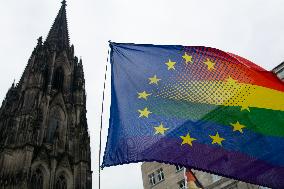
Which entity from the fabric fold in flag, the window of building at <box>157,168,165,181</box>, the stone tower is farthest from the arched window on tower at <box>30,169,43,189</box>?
the fabric fold in flag

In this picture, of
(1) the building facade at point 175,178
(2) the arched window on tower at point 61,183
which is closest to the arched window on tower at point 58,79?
(2) the arched window on tower at point 61,183

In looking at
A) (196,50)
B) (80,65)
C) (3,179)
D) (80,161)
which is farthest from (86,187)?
(196,50)

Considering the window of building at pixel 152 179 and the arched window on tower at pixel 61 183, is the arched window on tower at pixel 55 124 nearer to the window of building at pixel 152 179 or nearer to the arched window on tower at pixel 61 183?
the arched window on tower at pixel 61 183

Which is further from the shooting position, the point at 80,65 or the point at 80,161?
the point at 80,65

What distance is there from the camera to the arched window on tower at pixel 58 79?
45.7 meters

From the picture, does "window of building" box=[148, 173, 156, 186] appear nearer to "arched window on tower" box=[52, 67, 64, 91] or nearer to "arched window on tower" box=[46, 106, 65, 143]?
"arched window on tower" box=[46, 106, 65, 143]

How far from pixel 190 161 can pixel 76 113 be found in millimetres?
35358

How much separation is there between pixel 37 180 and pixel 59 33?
27.9 meters

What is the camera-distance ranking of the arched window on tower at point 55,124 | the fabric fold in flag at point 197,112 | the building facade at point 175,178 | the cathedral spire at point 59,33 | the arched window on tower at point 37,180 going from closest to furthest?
the fabric fold in flag at point 197,112
the building facade at point 175,178
the arched window on tower at point 37,180
the arched window on tower at point 55,124
the cathedral spire at point 59,33

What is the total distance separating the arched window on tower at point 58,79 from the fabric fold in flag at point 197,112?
120 feet

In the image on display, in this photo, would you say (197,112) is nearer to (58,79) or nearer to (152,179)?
(152,179)

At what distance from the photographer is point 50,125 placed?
40250 mm

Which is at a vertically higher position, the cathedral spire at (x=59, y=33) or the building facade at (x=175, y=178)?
the cathedral spire at (x=59, y=33)

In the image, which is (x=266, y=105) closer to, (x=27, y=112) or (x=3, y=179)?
(x=3, y=179)
